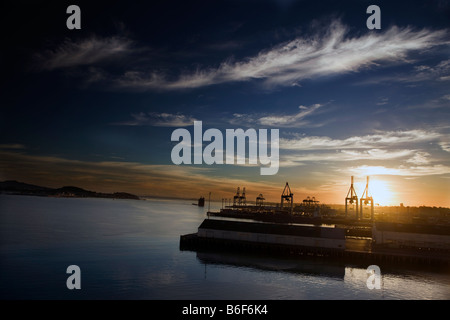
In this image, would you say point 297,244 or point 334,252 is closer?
point 334,252

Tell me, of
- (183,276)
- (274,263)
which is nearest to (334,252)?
(274,263)

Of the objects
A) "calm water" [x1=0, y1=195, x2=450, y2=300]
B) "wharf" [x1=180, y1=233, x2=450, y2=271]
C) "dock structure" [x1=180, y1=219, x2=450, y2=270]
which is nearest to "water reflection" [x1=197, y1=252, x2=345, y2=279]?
"calm water" [x1=0, y1=195, x2=450, y2=300]

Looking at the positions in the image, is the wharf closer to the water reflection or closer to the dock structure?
the dock structure

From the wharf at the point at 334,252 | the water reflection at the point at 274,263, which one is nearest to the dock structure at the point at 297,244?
the wharf at the point at 334,252

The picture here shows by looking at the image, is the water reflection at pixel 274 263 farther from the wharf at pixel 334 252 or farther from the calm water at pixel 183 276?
the wharf at pixel 334 252

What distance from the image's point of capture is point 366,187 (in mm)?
127688

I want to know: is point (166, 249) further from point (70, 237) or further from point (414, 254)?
point (414, 254)

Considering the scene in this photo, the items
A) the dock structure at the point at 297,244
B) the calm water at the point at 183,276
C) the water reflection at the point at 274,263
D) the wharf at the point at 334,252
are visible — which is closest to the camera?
the calm water at the point at 183,276

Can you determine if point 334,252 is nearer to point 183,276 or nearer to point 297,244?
point 297,244
